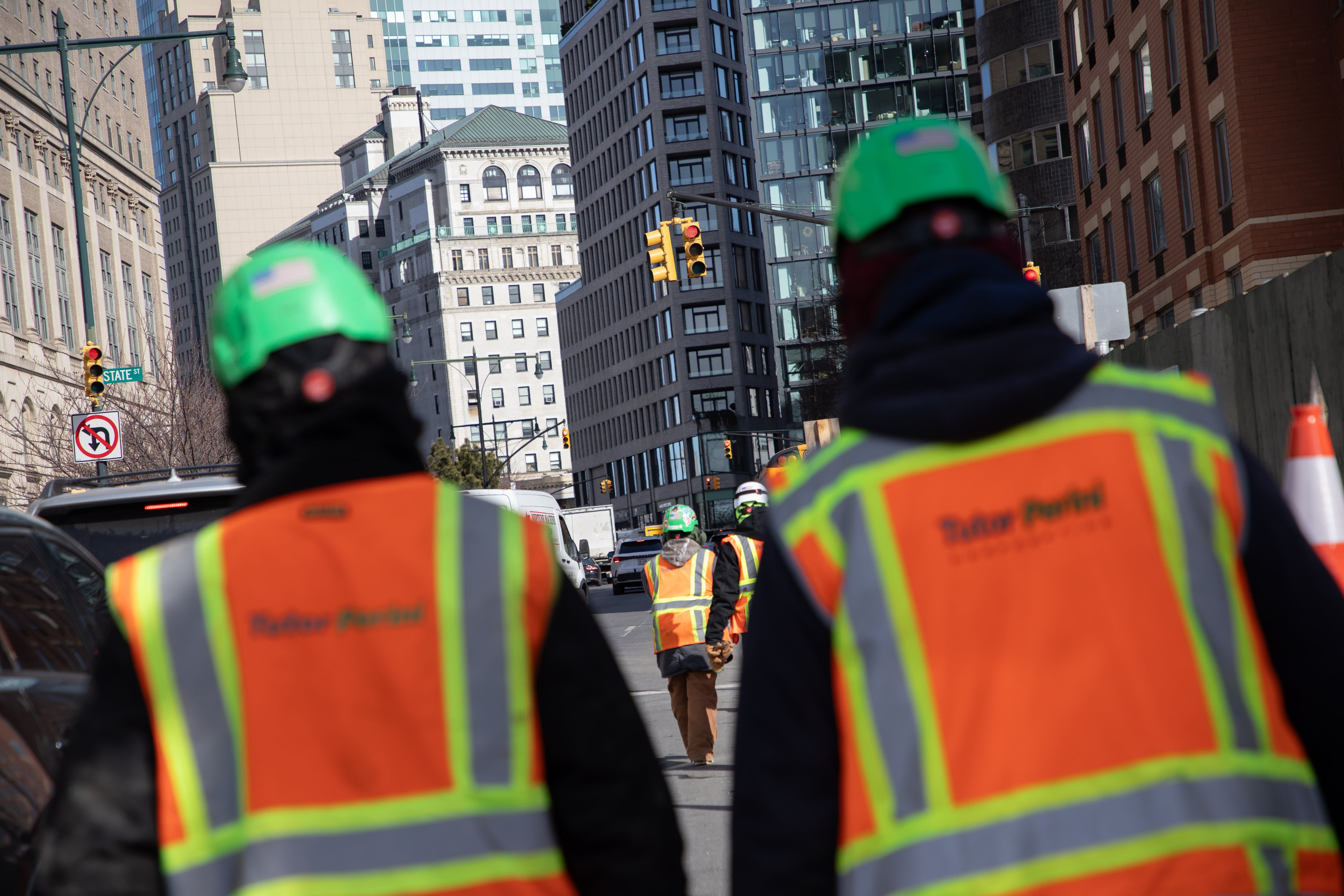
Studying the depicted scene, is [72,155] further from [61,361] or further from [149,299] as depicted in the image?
[149,299]

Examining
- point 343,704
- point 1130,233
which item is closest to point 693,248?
point 1130,233

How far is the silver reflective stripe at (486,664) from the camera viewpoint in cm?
236

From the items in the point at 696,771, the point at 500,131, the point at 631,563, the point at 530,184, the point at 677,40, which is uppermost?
the point at 500,131

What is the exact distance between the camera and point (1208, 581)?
84.9 inches

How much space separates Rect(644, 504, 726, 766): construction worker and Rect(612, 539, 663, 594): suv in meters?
35.2

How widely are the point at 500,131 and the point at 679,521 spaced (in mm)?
143349

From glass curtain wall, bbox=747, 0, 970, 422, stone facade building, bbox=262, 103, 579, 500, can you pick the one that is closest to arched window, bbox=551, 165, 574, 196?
stone facade building, bbox=262, 103, 579, 500

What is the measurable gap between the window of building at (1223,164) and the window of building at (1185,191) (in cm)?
163

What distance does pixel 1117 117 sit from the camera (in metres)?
34.8

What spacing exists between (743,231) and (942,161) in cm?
11011

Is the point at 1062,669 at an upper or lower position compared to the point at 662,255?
lower

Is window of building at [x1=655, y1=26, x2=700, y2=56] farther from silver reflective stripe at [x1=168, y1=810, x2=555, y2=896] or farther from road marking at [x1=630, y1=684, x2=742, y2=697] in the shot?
silver reflective stripe at [x1=168, y1=810, x2=555, y2=896]

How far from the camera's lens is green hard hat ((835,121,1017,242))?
231cm

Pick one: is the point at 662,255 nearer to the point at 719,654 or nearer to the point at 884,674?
the point at 719,654
